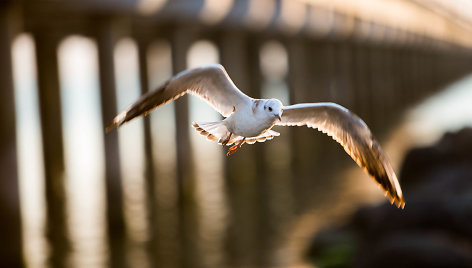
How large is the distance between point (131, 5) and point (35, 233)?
641 centimetres

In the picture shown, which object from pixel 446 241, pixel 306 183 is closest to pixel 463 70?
pixel 306 183

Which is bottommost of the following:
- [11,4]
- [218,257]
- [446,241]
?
[218,257]

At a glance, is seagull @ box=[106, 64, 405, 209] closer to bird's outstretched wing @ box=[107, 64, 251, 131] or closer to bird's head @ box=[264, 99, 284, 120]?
bird's outstretched wing @ box=[107, 64, 251, 131]

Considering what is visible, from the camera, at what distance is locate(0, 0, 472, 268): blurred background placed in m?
12.0

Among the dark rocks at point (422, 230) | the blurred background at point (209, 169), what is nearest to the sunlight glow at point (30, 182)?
the blurred background at point (209, 169)

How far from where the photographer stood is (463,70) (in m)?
95.8

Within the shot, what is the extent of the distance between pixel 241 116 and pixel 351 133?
32.7 inches

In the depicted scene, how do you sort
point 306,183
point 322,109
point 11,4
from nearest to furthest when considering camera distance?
1. point 322,109
2. point 11,4
3. point 306,183

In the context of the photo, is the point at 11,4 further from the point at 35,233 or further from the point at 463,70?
the point at 463,70

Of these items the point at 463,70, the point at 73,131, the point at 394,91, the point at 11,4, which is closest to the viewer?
the point at 11,4

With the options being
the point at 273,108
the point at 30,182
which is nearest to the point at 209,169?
the point at 30,182

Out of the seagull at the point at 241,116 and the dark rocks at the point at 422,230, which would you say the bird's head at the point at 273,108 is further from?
the dark rocks at the point at 422,230

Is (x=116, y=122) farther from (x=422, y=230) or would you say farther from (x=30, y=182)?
(x=30, y=182)

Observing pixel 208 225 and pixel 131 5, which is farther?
pixel 208 225
